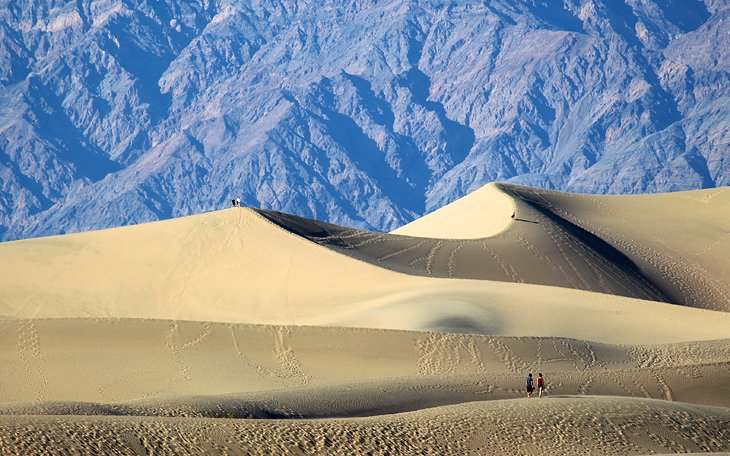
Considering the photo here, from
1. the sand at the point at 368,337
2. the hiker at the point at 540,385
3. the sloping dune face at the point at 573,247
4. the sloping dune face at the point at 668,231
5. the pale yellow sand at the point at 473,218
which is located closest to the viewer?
the sand at the point at 368,337

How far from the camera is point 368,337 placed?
37.3m

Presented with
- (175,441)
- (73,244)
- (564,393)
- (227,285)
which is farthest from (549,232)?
(175,441)

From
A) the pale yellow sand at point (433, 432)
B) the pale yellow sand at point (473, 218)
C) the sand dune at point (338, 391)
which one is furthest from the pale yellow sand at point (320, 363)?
the pale yellow sand at point (473, 218)

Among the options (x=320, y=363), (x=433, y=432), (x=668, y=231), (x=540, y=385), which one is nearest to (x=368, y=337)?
(x=320, y=363)

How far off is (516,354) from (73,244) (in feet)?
110

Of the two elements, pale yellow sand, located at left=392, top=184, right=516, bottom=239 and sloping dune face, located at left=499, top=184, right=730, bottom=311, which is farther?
pale yellow sand, located at left=392, top=184, right=516, bottom=239

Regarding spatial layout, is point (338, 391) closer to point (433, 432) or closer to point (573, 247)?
point (433, 432)

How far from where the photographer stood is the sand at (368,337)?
24062 millimetres

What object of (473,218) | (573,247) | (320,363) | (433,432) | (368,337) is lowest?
(320,363)

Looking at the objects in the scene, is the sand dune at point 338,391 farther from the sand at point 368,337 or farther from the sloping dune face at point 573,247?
the sloping dune face at point 573,247

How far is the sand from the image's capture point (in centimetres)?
2406

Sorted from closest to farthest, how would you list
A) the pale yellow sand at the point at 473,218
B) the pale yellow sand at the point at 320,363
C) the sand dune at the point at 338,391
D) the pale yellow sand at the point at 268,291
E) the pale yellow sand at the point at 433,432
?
the pale yellow sand at the point at 433,432, the sand dune at the point at 338,391, the pale yellow sand at the point at 320,363, the pale yellow sand at the point at 268,291, the pale yellow sand at the point at 473,218

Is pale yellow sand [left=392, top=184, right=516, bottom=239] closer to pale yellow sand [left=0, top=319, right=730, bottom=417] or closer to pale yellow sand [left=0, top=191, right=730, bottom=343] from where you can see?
pale yellow sand [left=0, top=191, right=730, bottom=343]

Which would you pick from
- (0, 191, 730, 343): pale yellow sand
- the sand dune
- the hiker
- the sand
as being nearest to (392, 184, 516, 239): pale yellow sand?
the sand
